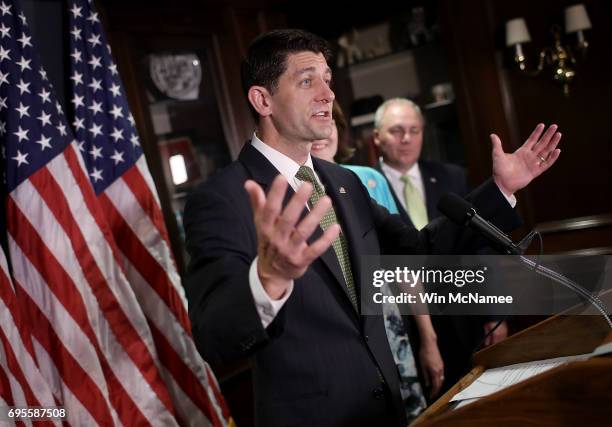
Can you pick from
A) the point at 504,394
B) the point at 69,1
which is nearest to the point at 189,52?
the point at 69,1

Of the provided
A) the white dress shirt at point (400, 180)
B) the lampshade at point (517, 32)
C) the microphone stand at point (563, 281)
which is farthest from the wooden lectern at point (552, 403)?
the lampshade at point (517, 32)

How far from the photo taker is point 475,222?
1.24 metres

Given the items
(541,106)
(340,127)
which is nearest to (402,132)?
(340,127)

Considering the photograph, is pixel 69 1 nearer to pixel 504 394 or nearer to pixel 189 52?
pixel 189 52

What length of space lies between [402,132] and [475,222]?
2013mm

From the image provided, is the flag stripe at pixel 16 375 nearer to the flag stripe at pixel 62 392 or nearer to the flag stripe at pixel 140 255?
the flag stripe at pixel 62 392

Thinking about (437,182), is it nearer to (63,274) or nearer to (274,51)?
(274,51)

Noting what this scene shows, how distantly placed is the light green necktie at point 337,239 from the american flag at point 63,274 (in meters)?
1.13

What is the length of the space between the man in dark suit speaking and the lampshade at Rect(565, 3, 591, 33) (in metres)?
2.40

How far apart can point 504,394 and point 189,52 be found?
3.03 metres

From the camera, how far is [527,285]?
347cm

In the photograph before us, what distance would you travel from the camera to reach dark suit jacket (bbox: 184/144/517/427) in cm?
130

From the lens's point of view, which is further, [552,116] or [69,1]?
[552,116]

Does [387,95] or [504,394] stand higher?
[387,95]
